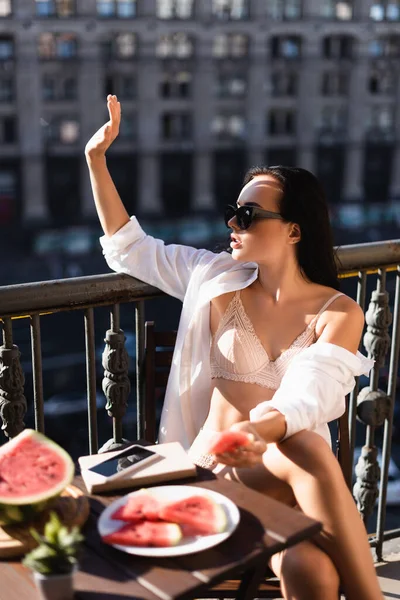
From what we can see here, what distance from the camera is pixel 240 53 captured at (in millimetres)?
50094

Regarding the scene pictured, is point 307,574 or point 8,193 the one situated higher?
point 307,574

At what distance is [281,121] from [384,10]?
10766 mm

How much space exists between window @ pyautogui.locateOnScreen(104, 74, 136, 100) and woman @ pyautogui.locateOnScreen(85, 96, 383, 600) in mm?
46759

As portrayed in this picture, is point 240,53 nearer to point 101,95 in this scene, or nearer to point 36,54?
point 101,95

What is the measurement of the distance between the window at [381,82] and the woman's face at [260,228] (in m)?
52.5

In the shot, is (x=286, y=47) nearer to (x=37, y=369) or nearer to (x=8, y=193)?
(x=8, y=193)

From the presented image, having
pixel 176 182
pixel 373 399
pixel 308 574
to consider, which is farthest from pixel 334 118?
pixel 308 574

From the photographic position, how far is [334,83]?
52.5 metres

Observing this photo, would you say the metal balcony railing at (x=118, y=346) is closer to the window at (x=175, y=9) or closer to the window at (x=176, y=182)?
the window at (x=176, y=182)

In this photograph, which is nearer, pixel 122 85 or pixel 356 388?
pixel 356 388

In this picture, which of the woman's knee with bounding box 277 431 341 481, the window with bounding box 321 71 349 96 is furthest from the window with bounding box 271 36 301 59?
the woman's knee with bounding box 277 431 341 481

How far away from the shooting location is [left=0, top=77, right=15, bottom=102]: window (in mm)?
46031

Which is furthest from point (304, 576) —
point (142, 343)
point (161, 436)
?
point (142, 343)

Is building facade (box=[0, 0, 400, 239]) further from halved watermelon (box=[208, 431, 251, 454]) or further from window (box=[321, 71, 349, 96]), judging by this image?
halved watermelon (box=[208, 431, 251, 454])
